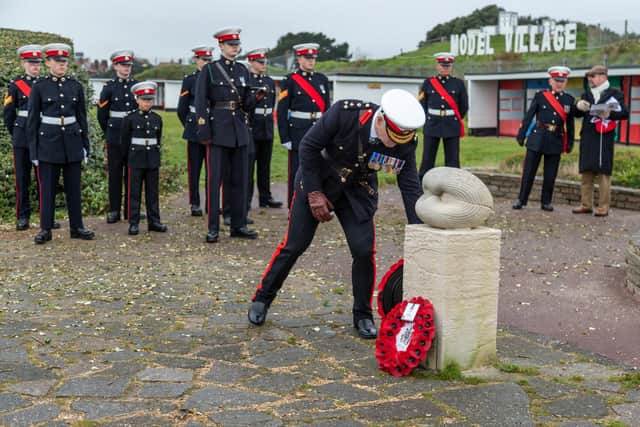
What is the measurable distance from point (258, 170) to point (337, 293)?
5.93 m

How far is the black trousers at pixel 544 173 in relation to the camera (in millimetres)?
13578

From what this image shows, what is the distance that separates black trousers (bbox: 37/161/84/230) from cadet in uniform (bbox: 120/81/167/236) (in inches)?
29.4

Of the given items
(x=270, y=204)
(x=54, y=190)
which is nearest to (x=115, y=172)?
(x=54, y=190)

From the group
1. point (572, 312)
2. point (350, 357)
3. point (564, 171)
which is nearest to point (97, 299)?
point (350, 357)

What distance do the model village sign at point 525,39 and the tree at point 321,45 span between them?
122 feet

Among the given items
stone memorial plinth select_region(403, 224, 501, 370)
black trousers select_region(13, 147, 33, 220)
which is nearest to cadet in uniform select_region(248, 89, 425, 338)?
stone memorial plinth select_region(403, 224, 501, 370)

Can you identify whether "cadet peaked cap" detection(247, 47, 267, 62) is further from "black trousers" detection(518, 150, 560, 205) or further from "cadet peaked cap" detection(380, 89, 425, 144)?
"cadet peaked cap" detection(380, 89, 425, 144)

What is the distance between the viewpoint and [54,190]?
10.9 m

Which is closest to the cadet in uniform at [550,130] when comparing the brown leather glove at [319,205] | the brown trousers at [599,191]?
the brown trousers at [599,191]

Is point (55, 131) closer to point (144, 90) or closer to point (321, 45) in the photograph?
point (144, 90)

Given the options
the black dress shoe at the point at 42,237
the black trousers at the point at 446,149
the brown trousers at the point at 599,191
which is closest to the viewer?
the black dress shoe at the point at 42,237

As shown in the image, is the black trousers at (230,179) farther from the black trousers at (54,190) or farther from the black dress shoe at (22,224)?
the black dress shoe at (22,224)

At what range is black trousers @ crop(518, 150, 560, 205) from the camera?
44.5 ft

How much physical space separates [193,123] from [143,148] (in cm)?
165
